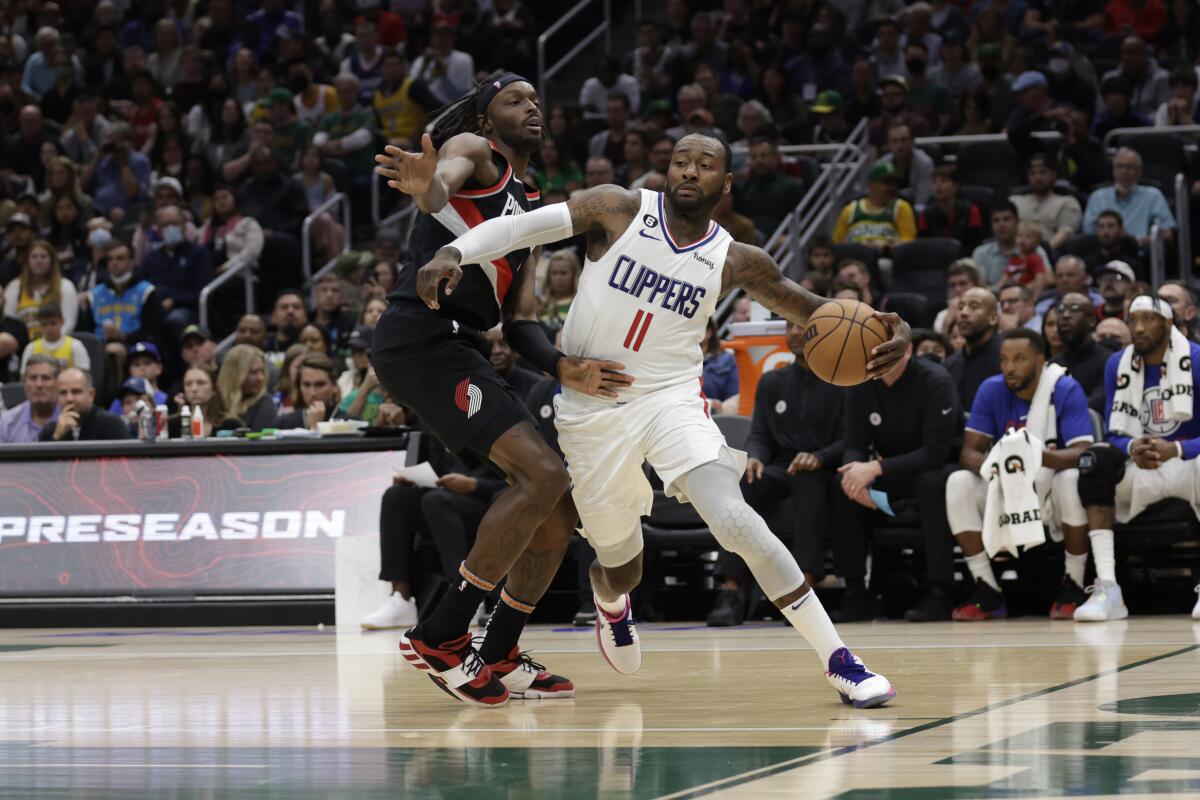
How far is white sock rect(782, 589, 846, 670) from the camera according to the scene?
5227 mm

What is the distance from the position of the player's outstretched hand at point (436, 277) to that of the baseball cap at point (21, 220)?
12230 mm

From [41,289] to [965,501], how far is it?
9478mm

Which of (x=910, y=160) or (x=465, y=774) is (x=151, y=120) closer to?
(x=910, y=160)

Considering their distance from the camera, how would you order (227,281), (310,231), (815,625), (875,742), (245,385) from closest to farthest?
(875,742), (815,625), (245,385), (227,281), (310,231)

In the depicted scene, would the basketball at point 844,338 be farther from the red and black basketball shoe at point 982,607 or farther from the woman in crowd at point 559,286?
the woman in crowd at point 559,286

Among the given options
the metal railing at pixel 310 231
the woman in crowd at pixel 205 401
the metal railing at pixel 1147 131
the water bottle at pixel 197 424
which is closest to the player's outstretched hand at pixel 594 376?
the water bottle at pixel 197 424

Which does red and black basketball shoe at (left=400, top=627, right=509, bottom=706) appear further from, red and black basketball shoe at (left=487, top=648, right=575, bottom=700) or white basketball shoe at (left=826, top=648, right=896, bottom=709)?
white basketball shoe at (left=826, top=648, right=896, bottom=709)

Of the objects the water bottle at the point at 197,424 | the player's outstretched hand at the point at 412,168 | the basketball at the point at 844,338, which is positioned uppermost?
the player's outstretched hand at the point at 412,168

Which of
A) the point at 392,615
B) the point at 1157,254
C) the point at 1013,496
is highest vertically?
the point at 1157,254

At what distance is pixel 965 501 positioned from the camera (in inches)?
362

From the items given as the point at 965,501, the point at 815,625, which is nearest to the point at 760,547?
the point at 815,625

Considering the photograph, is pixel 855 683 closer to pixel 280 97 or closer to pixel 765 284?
pixel 765 284

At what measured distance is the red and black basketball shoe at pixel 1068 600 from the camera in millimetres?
9164

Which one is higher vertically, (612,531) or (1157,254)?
(1157,254)
